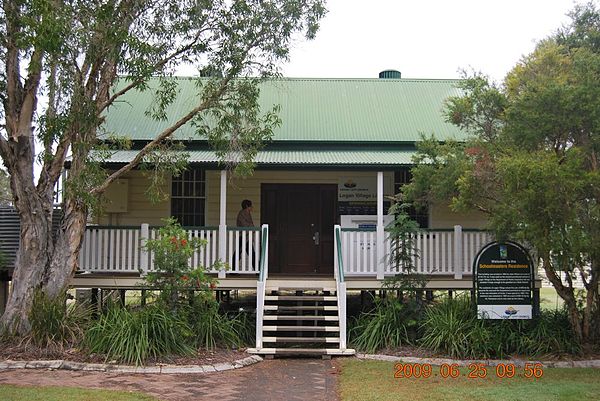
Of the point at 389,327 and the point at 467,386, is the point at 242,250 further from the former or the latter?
the point at 467,386

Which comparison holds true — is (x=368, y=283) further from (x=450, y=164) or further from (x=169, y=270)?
(x=169, y=270)

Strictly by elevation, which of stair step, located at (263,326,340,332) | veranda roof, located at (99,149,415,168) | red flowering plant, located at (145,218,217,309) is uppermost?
veranda roof, located at (99,149,415,168)

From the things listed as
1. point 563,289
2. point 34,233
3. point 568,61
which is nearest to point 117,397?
point 34,233

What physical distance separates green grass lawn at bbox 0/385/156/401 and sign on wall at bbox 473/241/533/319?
6218mm

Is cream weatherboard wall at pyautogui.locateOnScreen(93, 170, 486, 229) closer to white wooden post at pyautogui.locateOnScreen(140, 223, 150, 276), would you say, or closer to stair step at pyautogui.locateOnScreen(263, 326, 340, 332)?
white wooden post at pyautogui.locateOnScreen(140, 223, 150, 276)

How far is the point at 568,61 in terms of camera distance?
9.98m

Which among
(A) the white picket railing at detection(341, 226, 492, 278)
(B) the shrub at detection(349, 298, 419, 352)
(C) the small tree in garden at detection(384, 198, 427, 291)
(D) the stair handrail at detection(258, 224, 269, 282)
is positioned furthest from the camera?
→ (A) the white picket railing at detection(341, 226, 492, 278)

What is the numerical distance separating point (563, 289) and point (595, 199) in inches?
75.0

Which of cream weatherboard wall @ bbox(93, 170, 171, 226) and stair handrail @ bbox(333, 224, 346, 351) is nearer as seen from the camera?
stair handrail @ bbox(333, 224, 346, 351)

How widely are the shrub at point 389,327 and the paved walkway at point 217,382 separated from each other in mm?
1397

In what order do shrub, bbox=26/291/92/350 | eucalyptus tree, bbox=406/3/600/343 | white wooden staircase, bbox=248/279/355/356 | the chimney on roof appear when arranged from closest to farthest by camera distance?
eucalyptus tree, bbox=406/3/600/343, shrub, bbox=26/291/92/350, white wooden staircase, bbox=248/279/355/356, the chimney on roof

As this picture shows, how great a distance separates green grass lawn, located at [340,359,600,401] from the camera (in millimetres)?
7723

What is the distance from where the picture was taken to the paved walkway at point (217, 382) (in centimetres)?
784

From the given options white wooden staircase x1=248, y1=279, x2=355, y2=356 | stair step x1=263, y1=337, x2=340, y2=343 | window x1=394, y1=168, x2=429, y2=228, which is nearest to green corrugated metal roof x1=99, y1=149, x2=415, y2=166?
window x1=394, y1=168, x2=429, y2=228
